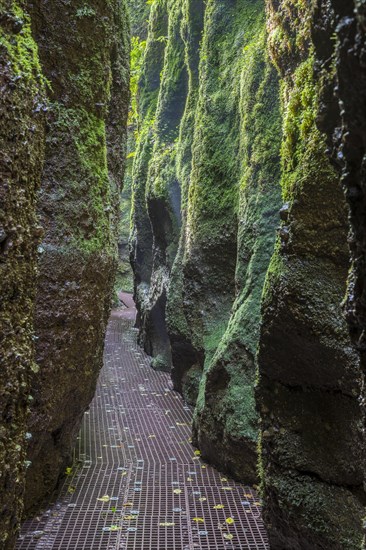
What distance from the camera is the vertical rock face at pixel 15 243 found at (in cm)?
302

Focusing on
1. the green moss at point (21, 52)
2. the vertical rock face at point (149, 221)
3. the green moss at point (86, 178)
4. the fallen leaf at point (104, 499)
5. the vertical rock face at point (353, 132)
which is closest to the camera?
the vertical rock face at point (353, 132)

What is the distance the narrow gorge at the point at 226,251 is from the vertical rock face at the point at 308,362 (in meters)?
0.01

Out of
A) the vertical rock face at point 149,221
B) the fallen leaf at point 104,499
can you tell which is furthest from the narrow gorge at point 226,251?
the vertical rock face at point 149,221

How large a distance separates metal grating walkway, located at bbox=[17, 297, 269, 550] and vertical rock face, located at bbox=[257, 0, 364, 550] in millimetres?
1448

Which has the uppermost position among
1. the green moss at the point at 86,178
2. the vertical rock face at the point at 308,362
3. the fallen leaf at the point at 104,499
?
the green moss at the point at 86,178

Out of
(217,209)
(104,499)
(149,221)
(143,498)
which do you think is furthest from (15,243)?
(149,221)

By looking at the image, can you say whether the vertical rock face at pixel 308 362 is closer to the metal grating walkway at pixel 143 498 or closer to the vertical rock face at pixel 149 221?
the metal grating walkway at pixel 143 498

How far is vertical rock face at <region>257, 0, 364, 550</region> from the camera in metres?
4.39

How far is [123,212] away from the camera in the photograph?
2920 cm

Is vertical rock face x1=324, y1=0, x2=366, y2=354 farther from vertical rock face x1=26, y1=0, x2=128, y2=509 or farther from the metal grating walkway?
the metal grating walkway

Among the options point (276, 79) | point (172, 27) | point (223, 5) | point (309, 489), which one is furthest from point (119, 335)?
point (309, 489)

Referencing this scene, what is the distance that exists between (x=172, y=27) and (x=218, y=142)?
6263 millimetres

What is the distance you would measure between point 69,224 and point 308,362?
9.93 ft

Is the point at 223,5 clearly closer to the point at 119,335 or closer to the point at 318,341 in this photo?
the point at 318,341
